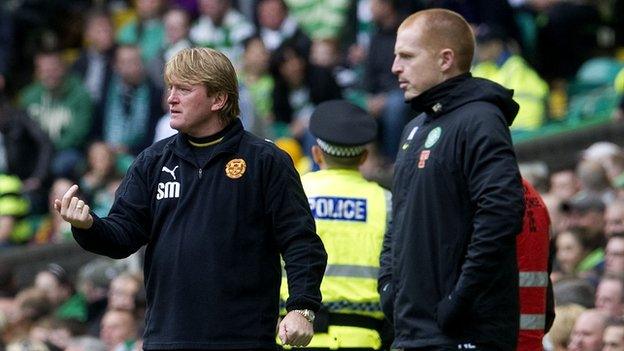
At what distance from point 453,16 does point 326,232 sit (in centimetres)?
143

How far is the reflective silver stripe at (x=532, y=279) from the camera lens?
7207 mm

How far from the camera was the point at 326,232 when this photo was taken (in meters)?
7.99

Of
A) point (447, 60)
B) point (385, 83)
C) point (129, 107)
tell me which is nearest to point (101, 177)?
point (129, 107)

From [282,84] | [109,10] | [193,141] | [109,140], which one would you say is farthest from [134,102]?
[193,141]

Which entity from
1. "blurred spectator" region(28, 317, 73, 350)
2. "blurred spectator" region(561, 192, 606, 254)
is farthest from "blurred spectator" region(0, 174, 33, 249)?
"blurred spectator" region(561, 192, 606, 254)

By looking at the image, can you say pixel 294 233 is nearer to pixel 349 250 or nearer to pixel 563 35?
pixel 349 250

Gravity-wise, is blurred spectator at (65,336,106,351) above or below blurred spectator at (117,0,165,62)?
below

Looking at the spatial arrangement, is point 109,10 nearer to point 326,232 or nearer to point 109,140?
point 109,140

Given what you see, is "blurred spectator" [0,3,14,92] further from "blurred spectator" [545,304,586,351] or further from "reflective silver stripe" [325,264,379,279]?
"reflective silver stripe" [325,264,379,279]

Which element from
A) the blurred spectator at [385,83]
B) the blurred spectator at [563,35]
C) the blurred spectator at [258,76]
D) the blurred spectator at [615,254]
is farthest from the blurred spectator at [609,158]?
the blurred spectator at [258,76]

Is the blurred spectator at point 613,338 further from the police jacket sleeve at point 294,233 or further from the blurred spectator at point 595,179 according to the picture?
the blurred spectator at point 595,179

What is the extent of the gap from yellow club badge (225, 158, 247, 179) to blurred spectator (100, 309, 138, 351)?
6217 millimetres

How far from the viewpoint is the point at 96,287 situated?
47.9ft

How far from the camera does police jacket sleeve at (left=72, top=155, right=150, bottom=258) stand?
21.3ft
